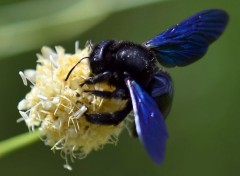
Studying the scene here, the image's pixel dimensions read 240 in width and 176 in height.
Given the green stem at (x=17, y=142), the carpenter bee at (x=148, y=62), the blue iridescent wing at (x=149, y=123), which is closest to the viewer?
the blue iridescent wing at (x=149, y=123)

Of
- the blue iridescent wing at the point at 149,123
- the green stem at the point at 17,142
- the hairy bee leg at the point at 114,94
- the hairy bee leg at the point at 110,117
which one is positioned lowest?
the green stem at the point at 17,142

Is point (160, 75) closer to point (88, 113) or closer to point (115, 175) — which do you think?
point (88, 113)

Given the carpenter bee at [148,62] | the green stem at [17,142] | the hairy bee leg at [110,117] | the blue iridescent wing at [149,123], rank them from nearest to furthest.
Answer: the blue iridescent wing at [149,123] < the carpenter bee at [148,62] < the hairy bee leg at [110,117] < the green stem at [17,142]

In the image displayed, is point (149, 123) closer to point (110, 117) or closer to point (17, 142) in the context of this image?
point (110, 117)

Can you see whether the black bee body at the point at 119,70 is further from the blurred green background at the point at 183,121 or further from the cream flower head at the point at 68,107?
the blurred green background at the point at 183,121

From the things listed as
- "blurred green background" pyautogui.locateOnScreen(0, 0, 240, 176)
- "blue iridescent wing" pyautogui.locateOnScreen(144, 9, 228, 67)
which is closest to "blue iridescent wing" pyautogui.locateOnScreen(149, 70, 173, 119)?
"blue iridescent wing" pyautogui.locateOnScreen(144, 9, 228, 67)

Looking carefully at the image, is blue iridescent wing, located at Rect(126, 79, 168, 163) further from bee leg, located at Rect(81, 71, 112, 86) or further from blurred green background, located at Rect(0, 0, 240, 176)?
A: blurred green background, located at Rect(0, 0, 240, 176)

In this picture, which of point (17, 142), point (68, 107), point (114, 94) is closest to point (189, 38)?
point (114, 94)

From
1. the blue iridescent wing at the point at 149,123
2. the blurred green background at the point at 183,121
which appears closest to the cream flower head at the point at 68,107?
the blue iridescent wing at the point at 149,123
